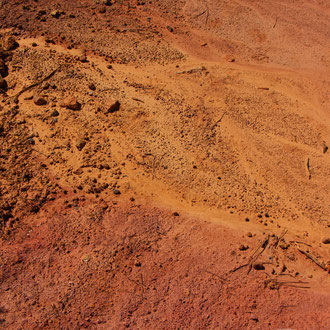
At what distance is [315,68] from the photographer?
25.0 ft

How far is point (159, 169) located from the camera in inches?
206

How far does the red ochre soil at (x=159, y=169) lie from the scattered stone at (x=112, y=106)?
0.07 ft

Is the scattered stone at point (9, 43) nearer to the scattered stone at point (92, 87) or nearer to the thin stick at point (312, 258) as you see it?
the scattered stone at point (92, 87)

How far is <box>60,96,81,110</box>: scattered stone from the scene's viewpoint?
223 inches

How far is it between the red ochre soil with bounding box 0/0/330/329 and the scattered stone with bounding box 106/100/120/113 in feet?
0.07

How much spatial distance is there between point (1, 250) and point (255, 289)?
338 cm

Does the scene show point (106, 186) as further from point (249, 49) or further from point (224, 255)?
point (249, 49)

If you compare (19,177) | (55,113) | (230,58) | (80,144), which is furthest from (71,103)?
(230,58)

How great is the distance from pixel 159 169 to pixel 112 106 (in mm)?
1532

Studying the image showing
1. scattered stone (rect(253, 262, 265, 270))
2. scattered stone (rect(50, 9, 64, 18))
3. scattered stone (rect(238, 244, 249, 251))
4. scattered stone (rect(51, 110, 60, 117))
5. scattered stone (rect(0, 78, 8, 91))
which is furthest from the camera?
scattered stone (rect(50, 9, 64, 18))

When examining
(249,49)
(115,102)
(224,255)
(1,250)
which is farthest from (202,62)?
(1,250)

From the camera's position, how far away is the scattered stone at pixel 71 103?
5652mm

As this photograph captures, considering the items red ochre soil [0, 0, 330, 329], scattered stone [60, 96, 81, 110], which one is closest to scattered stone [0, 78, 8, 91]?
red ochre soil [0, 0, 330, 329]

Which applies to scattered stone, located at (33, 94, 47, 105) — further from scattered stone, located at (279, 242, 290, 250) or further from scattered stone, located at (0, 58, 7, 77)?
scattered stone, located at (279, 242, 290, 250)
